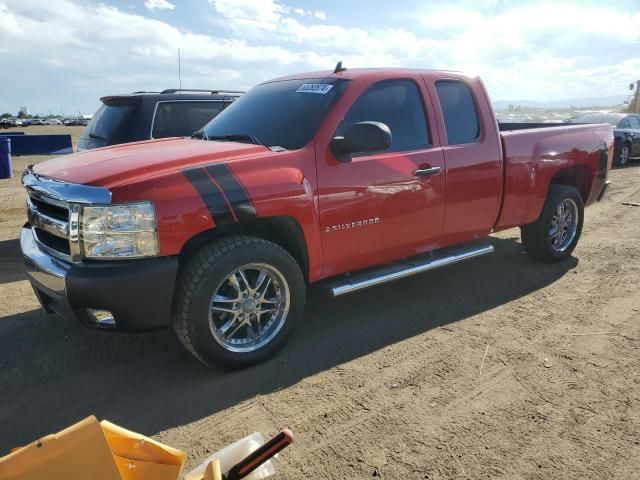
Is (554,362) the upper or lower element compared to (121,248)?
lower

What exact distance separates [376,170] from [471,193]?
43.6 inches

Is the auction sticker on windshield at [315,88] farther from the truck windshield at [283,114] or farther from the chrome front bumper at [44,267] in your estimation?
the chrome front bumper at [44,267]

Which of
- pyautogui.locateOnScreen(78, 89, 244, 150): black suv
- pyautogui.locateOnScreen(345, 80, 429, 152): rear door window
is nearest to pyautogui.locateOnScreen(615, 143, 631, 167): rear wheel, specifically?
pyautogui.locateOnScreen(78, 89, 244, 150): black suv

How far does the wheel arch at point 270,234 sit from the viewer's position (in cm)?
318

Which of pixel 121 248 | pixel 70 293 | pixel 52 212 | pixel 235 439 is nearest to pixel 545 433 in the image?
pixel 235 439

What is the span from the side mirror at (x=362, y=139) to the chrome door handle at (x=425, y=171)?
0.55 metres

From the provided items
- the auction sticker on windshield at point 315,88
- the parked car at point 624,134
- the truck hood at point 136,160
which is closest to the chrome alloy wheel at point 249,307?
the truck hood at point 136,160

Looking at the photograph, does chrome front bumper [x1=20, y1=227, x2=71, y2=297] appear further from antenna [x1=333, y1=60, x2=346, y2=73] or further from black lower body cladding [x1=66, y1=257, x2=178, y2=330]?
antenna [x1=333, y1=60, x2=346, y2=73]

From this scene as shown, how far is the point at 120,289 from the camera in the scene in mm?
2824

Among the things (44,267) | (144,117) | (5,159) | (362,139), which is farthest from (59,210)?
(5,159)

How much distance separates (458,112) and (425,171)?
33.4 inches

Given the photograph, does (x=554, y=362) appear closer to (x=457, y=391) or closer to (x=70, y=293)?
(x=457, y=391)

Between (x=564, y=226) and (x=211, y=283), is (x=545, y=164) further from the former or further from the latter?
(x=211, y=283)

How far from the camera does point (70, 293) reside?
2.88m
